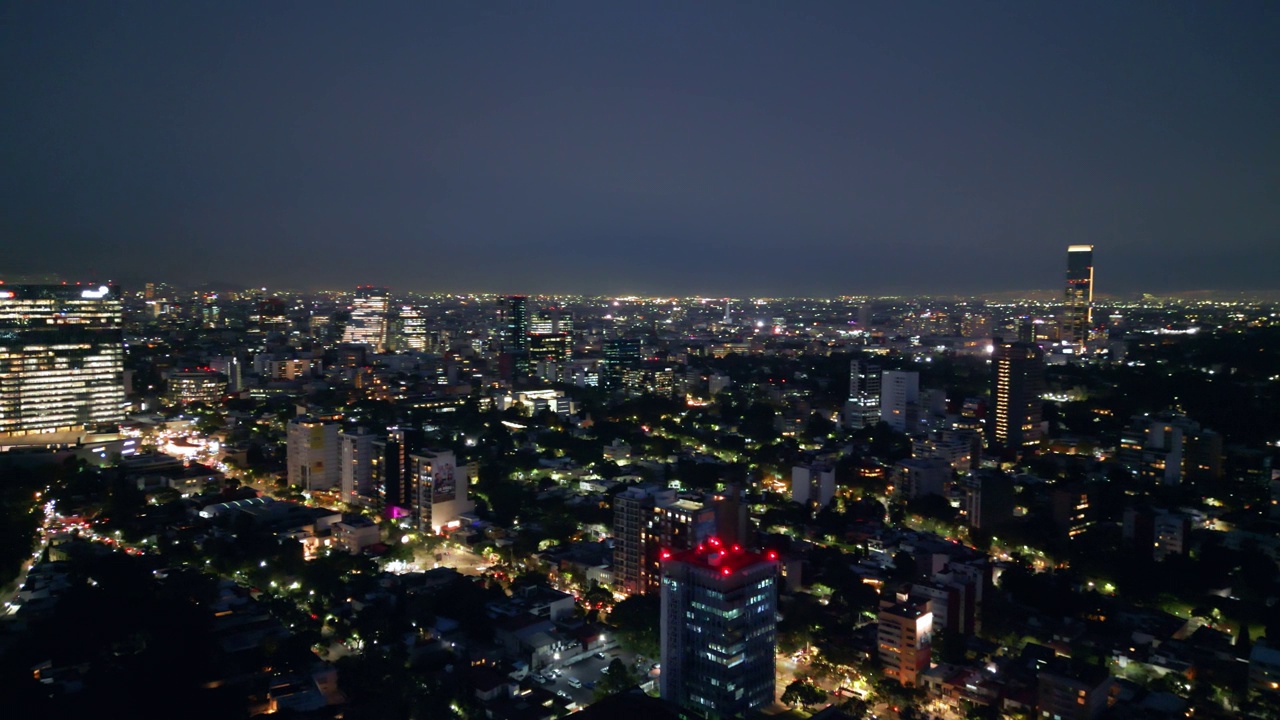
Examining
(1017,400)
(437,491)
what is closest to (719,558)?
(437,491)

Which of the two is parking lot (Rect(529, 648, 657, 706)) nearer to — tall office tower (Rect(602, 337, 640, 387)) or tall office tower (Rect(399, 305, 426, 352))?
tall office tower (Rect(602, 337, 640, 387))

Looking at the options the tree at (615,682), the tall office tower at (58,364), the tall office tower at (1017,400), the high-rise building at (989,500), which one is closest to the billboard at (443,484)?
the tree at (615,682)

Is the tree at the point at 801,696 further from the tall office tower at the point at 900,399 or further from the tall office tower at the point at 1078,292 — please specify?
the tall office tower at the point at 1078,292

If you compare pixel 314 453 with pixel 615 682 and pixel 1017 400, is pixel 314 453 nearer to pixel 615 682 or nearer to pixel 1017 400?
pixel 615 682


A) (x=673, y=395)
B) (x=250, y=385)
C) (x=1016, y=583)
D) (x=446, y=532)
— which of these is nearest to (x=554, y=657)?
(x=446, y=532)

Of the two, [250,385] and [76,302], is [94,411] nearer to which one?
[76,302]

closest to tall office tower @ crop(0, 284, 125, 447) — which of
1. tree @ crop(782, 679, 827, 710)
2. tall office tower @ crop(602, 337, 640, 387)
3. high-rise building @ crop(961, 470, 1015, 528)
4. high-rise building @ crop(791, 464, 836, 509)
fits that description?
high-rise building @ crop(791, 464, 836, 509)
